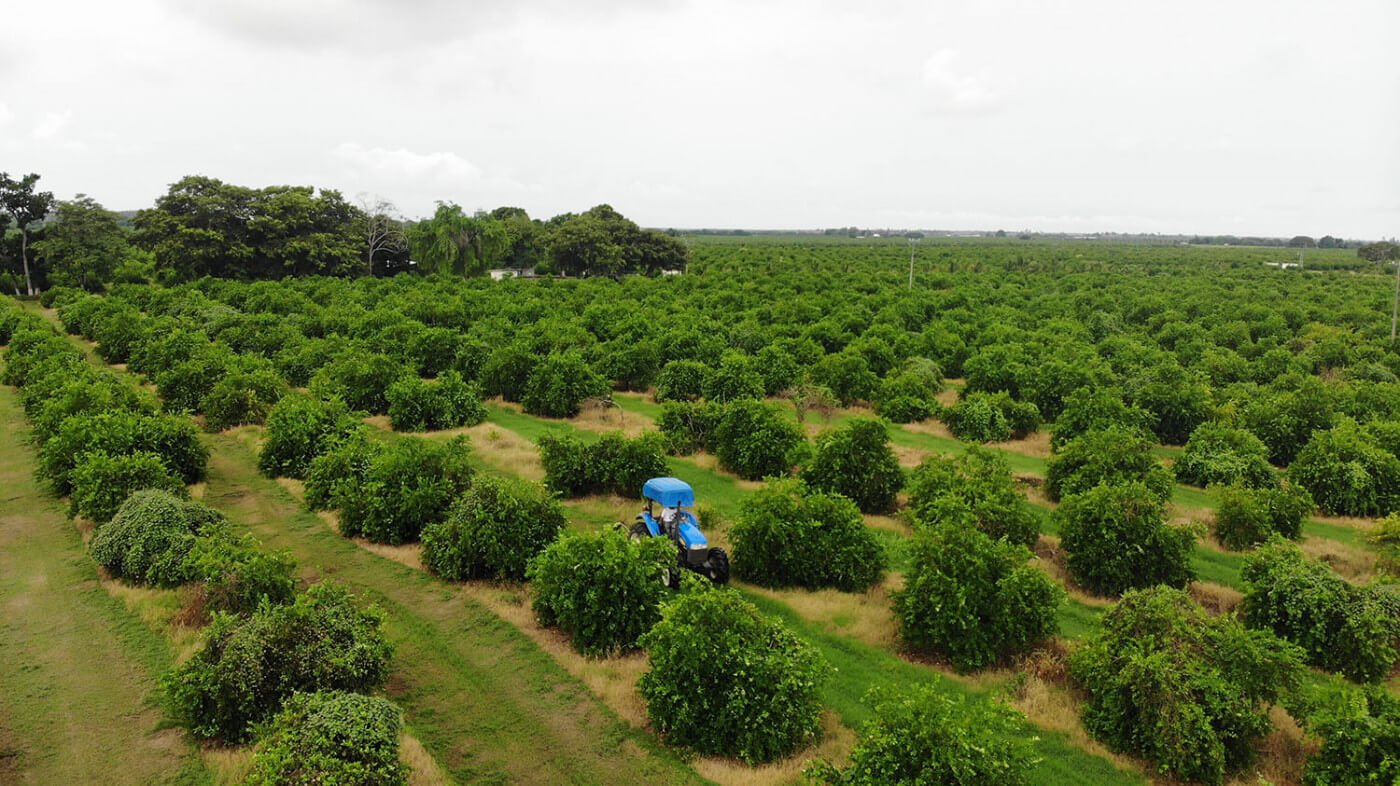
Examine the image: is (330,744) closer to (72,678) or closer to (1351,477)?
(72,678)

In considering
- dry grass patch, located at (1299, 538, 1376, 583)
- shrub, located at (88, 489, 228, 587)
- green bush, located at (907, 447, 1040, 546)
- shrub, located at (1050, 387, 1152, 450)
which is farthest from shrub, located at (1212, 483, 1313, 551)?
shrub, located at (88, 489, 228, 587)

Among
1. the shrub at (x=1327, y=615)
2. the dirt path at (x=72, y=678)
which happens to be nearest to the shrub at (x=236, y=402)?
the dirt path at (x=72, y=678)

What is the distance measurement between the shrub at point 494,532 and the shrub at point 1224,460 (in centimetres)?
1741

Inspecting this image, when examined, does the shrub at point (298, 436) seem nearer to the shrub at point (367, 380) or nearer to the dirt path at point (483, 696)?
the dirt path at point (483, 696)

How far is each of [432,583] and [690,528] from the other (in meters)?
5.32

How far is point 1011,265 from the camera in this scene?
105 meters

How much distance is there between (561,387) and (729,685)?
19648 millimetres

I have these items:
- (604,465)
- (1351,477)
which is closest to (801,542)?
(604,465)

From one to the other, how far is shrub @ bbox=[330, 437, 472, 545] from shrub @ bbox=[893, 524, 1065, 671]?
1015 cm

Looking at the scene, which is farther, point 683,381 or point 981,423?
point 683,381

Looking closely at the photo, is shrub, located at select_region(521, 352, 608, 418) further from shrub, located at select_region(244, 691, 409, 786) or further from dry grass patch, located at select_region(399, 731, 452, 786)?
shrub, located at select_region(244, 691, 409, 786)

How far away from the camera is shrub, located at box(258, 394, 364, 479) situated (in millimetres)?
21125

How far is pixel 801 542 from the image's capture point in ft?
48.6

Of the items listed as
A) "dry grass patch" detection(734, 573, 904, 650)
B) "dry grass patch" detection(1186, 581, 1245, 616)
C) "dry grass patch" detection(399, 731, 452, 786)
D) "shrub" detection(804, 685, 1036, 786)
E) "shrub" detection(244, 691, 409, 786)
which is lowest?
"dry grass patch" detection(399, 731, 452, 786)
